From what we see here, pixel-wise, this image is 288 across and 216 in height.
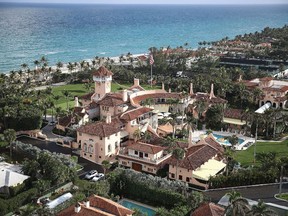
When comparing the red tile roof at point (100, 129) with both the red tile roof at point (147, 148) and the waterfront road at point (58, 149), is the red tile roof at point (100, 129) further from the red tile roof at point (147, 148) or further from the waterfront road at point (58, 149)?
the red tile roof at point (147, 148)

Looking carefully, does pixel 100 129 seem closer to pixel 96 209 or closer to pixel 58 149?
pixel 58 149

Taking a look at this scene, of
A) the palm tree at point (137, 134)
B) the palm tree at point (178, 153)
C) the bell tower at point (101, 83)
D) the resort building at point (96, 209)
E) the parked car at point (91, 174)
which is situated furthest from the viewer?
the bell tower at point (101, 83)

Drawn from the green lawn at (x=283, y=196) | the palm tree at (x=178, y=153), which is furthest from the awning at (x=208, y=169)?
the green lawn at (x=283, y=196)

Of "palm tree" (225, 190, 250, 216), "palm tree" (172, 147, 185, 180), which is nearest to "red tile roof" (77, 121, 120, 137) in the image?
"palm tree" (172, 147, 185, 180)

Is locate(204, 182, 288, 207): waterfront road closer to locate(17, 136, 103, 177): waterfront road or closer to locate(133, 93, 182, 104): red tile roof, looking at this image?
locate(17, 136, 103, 177): waterfront road

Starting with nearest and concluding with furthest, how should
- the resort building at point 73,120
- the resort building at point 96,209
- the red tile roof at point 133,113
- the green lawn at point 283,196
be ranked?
the resort building at point 96,209, the green lawn at point 283,196, the red tile roof at point 133,113, the resort building at point 73,120

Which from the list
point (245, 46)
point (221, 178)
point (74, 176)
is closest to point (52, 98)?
point (74, 176)
